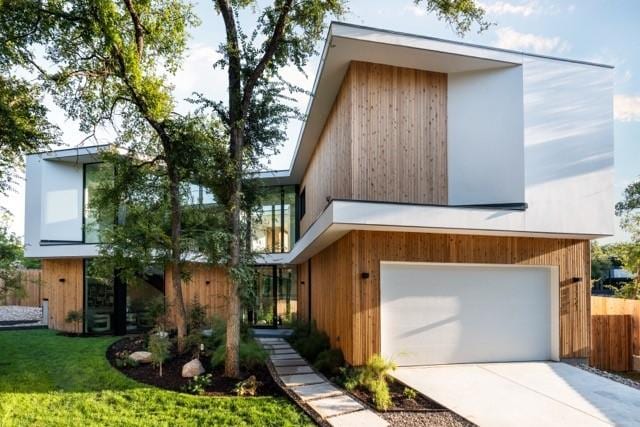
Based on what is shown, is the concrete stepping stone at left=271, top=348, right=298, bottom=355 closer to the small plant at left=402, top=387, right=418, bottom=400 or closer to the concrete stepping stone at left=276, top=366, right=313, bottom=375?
the concrete stepping stone at left=276, top=366, right=313, bottom=375

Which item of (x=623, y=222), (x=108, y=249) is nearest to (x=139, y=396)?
(x=108, y=249)

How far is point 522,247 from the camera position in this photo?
8.56 metres

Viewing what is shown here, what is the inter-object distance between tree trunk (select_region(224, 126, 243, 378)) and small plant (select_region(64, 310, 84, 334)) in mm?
10226

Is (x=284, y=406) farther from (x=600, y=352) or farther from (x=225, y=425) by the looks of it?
(x=600, y=352)

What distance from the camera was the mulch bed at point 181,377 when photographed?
22.9 ft

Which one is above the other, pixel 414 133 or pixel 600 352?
pixel 414 133

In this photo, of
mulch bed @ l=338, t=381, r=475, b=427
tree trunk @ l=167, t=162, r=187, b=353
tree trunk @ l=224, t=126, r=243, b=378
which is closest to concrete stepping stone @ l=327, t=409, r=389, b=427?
mulch bed @ l=338, t=381, r=475, b=427

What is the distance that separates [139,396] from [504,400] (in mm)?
5709

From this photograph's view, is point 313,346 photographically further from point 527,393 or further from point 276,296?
point 276,296

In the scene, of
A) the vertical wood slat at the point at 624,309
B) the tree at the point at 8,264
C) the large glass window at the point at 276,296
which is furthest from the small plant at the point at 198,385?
the vertical wood slat at the point at 624,309

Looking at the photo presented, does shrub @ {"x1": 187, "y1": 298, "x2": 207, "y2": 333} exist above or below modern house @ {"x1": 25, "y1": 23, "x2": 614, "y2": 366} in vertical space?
below

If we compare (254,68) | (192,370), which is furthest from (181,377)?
(254,68)

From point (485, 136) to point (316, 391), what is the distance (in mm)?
5947

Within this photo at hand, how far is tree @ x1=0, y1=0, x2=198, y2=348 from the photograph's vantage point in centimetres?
762
